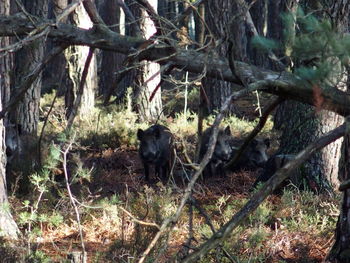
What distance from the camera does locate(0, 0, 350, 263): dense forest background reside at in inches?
202

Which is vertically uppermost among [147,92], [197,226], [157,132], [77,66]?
[77,66]

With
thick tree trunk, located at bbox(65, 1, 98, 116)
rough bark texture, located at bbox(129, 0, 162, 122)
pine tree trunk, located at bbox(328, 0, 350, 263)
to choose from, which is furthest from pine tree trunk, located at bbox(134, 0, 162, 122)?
pine tree trunk, located at bbox(328, 0, 350, 263)

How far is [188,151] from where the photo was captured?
32.7 feet

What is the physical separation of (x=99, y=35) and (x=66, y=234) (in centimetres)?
381

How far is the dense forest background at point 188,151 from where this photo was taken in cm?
513

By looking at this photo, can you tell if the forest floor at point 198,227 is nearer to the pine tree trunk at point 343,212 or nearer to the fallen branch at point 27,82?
the pine tree trunk at point 343,212

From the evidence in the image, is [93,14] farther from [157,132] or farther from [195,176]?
[157,132]

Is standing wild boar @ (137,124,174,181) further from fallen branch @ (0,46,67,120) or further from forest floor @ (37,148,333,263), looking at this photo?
fallen branch @ (0,46,67,120)

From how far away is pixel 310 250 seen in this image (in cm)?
816

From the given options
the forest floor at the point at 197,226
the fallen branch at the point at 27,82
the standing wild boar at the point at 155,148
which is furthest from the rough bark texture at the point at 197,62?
the standing wild boar at the point at 155,148

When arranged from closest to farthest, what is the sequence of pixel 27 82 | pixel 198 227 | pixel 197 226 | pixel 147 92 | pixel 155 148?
pixel 27 82 → pixel 198 227 → pixel 197 226 → pixel 155 148 → pixel 147 92

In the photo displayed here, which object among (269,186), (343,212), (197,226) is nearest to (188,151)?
(197,226)

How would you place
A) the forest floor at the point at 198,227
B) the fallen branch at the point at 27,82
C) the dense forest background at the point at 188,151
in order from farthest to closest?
1. the forest floor at the point at 198,227
2. the fallen branch at the point at 27,82
3. the dense forest background at the point at 188,151

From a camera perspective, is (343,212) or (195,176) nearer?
(195,176)
